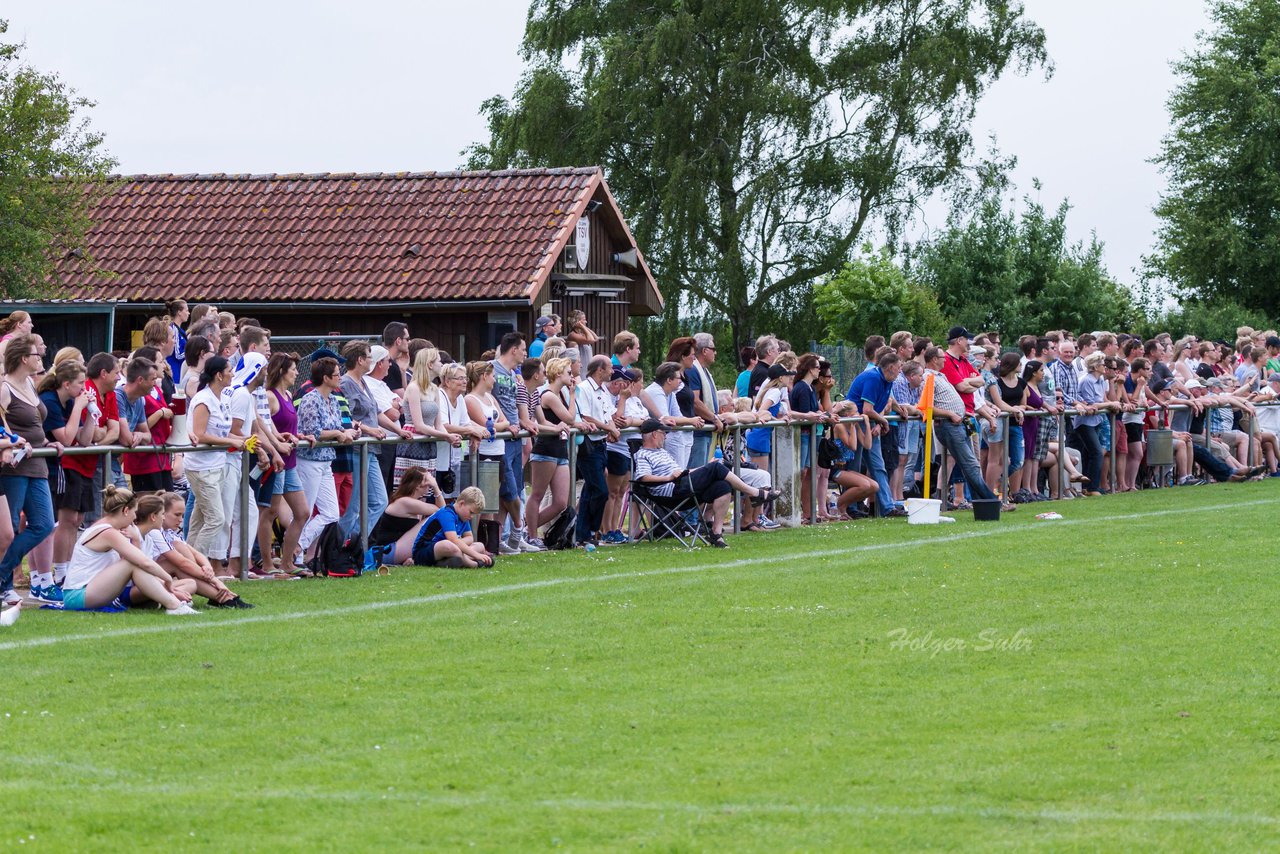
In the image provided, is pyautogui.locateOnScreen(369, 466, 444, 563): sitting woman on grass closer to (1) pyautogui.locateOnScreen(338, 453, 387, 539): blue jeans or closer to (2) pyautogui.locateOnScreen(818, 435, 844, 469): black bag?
(1) pyautogui.locateOnScreen(338, 453, 387, 539): blue jeans

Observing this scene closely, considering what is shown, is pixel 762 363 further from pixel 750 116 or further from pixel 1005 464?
pixel 750 116

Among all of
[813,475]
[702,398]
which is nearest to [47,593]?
[702,398]

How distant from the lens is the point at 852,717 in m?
9.02

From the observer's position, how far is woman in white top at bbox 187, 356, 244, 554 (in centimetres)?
1439

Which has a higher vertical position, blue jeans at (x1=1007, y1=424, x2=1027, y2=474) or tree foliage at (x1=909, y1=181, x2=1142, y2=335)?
tree foliage at (x1=909, y1=181, x2=1142, y2=335)

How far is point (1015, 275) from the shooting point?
164ft

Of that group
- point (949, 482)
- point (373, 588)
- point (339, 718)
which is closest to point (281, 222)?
point (949, 482)

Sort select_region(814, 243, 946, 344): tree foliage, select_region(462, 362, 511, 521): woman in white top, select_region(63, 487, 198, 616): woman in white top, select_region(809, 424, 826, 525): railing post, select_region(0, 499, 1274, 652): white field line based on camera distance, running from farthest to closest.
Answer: select_region(814, 243, 946, 344): tree foliage, select_region(809, 424, 826, 525): railing post, select_region(462, 362, 511, 521): woman in white top, select_region(63, 487, 198, 616): woman in white top, select_region(0, 499, 1274, 652): white field line

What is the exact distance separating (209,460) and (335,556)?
4.45 ft

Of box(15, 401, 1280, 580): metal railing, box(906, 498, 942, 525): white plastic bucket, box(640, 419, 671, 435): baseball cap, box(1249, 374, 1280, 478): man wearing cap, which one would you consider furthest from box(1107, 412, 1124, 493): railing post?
box(640, 419, 671, 435): baseball cap

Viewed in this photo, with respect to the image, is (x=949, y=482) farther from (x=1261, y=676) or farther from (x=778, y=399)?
(x=1261, y=676)

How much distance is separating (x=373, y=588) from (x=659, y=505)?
426 centimetres

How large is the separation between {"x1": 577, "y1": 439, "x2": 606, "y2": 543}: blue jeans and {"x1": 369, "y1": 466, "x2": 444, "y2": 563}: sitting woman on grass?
1.99 m

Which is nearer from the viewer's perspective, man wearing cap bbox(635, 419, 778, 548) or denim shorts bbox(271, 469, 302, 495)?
denim shorts bbox(271, 469, 302, 495)
